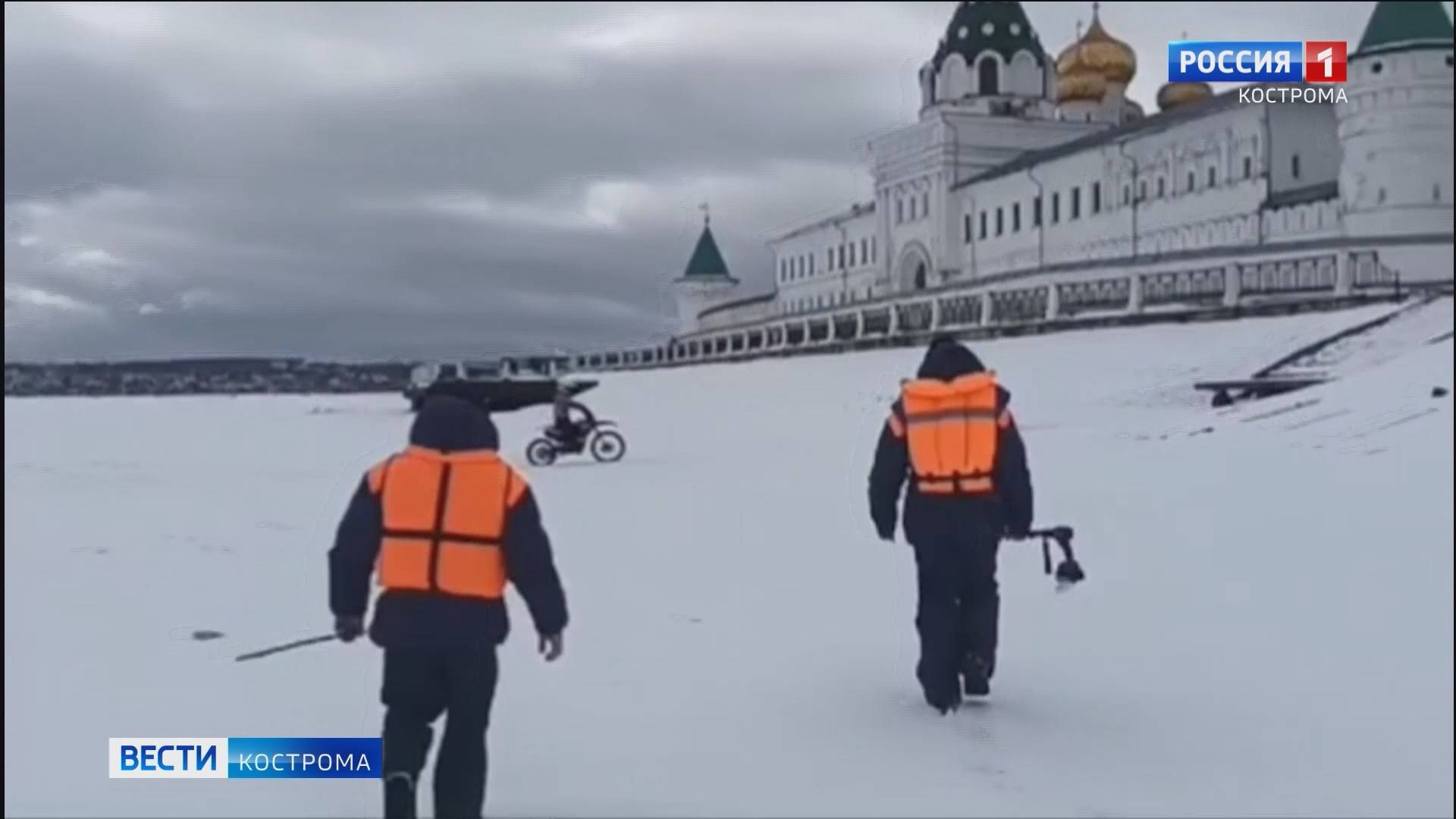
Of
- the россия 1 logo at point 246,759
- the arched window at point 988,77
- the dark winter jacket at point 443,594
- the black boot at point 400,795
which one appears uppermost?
the arched window at point 988,77

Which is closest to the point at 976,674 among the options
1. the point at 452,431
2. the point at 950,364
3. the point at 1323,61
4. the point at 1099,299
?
the point at 950,364

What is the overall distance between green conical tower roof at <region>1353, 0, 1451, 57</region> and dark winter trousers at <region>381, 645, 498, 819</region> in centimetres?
4192

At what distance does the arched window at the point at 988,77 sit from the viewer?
66188mm

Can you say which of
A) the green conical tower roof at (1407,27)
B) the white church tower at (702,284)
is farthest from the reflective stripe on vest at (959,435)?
the white church tower at (702,284)

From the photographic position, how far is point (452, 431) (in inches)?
169

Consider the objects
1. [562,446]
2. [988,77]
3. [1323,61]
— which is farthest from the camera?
[988,77]

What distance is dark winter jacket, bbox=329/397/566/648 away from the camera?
4.30 m

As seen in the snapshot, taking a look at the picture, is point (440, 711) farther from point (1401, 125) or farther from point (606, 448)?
point (1401, 125)

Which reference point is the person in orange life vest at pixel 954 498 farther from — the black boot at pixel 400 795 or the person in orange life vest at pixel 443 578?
the black boot at pixel 400 795

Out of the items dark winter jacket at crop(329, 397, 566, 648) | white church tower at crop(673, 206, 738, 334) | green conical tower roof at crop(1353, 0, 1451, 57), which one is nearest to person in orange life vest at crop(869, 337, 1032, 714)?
dark winter jacket at crop(329, 397, 566, 648)

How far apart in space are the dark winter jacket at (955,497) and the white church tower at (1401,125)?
123 feet

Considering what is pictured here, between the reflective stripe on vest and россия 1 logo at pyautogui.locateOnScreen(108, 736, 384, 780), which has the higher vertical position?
the reflective stripe on vest

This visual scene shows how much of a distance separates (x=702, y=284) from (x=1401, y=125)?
54.5 m

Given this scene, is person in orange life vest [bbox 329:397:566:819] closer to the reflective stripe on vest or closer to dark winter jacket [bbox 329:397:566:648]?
dark winter jacket [bbox 329:397:566:648]
